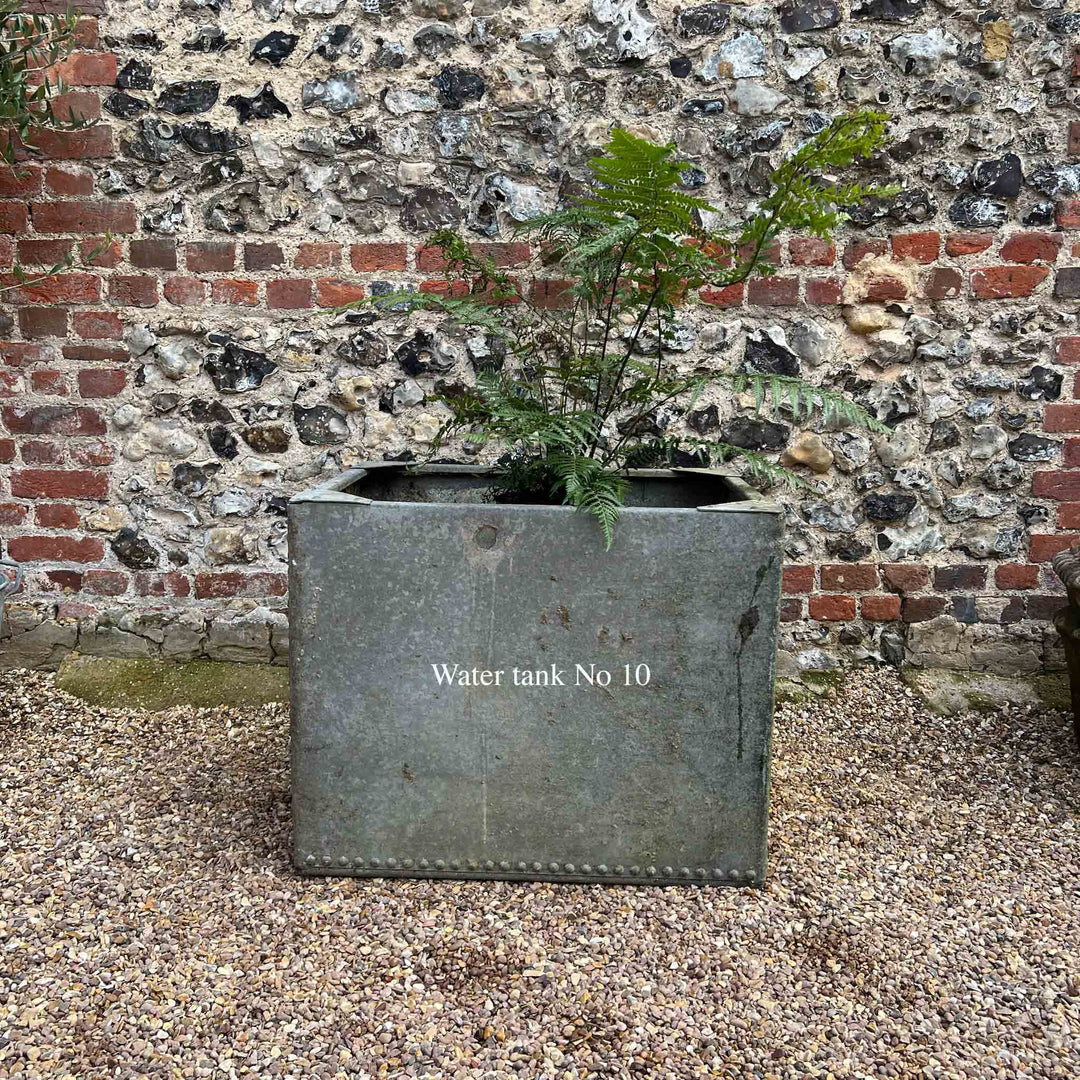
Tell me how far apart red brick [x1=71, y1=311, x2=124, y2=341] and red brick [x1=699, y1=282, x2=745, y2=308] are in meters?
1.21

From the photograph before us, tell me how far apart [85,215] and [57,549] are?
38.6 inches

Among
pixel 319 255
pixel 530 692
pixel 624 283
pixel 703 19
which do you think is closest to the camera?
pixel 530 692

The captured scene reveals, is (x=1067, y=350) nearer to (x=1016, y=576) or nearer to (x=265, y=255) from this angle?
(x=1016, y=576)

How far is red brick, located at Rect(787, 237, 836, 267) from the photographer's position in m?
2.45

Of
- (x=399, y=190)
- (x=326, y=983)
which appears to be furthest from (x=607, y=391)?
(x=326, y=983)

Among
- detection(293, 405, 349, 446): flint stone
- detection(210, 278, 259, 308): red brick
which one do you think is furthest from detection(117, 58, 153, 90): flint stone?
detection(293, 405, 349, 446): flint stone

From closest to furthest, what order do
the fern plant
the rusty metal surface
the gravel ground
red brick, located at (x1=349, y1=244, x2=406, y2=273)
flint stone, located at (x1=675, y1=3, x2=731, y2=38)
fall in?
1. the gravel ground
2. the fern plant
3. the rusty metal surface
4. flint stone, located at (x1=675, y1=3, x2=731, y2=38)
5. red brick, located at (x1=349, y1=244, x2=406, y2=273)

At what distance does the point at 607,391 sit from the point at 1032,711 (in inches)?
59.9

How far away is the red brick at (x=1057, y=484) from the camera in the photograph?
2.53 meters

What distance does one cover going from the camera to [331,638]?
1.66 metres

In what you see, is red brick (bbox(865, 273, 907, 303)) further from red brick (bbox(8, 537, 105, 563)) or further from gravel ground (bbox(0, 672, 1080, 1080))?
red brick (bbox(8, 537, 105, 563))

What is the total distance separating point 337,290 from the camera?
8.19 ft

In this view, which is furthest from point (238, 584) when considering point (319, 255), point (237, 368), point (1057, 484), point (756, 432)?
point (1057, 484)

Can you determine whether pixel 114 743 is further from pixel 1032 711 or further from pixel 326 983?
pixel 1032 711
